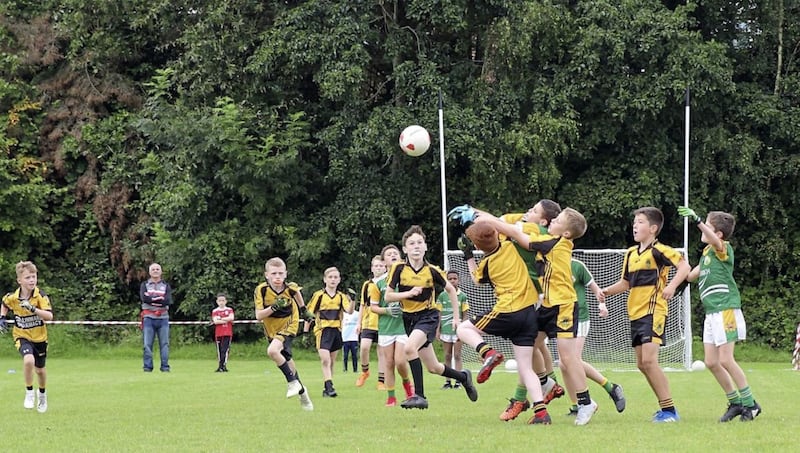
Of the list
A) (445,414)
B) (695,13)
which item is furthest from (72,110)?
(445,414)

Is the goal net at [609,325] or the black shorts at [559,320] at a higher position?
the black shorts at [559,320]

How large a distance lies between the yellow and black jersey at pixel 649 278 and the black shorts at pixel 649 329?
45mm

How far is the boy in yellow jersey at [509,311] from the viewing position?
29.9 feet

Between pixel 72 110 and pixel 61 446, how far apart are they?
75.6 ft

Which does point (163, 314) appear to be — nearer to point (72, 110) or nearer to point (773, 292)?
point (72, 110)

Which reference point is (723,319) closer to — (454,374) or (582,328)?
(582,328)

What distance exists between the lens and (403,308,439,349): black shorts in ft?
37.5

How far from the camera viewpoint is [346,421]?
1011 centimetres

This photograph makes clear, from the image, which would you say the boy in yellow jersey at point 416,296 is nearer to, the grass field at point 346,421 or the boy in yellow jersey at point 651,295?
the grass field at point 346,421

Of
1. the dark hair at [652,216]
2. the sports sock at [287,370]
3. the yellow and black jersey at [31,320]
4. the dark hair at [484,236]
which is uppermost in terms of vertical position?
the dark hair at [652,216]

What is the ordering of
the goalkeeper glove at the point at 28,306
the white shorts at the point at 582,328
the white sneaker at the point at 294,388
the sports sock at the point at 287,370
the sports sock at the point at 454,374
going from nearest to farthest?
1. the white shorts at the point at 582,328
2. the sports sock at the point at 454,374
3. the white sneaker at the point at 294,388
4. the sports sock at the point at 287,370
5. the goalkeeper glove at the point at 28,306

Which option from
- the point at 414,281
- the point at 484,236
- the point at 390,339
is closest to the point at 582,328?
the point at 414,281

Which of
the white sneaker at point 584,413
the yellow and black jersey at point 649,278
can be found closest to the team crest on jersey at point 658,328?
the yellow and black jersey at point 649,278

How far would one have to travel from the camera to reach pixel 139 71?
30.7 metres
